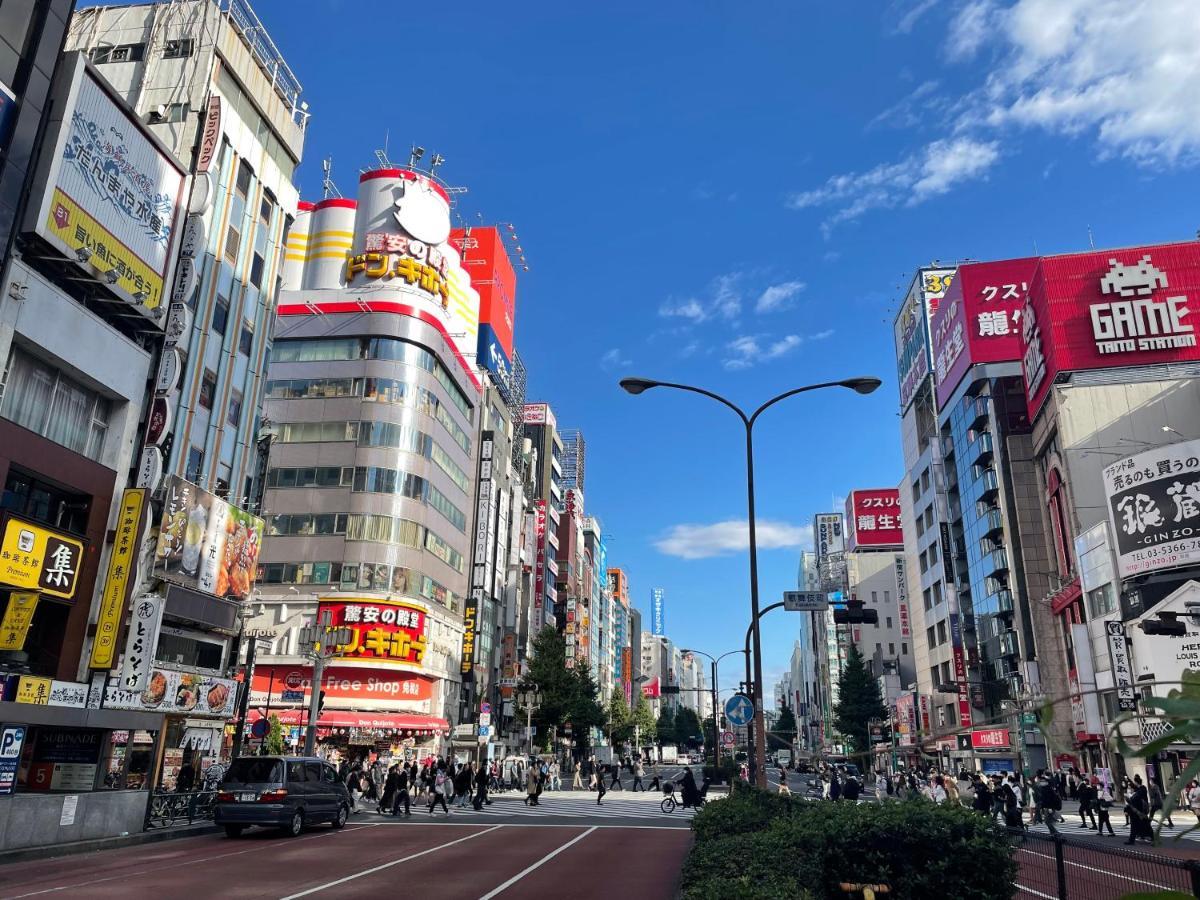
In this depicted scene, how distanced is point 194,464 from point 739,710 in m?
24.0

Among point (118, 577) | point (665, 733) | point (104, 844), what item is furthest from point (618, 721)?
point (104, 844)

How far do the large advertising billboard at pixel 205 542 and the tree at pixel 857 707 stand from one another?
6458cm

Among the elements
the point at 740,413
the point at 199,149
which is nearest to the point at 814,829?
the point at 740,413

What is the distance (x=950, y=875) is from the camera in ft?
27.9

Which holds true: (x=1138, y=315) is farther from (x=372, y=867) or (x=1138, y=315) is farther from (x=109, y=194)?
(x=109, y=194)

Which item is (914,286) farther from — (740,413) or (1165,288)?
(740,413)

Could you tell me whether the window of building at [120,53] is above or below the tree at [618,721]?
above

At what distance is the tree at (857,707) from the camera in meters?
82.2

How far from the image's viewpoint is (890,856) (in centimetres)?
879

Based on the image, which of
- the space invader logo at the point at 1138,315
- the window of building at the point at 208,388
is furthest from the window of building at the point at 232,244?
the space invader logo at the point at 1138,315

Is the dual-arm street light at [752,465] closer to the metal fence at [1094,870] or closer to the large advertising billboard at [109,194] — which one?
the metal fence at [1094,870]

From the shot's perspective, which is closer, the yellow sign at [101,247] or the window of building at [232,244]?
the yellow sign at [101,247]

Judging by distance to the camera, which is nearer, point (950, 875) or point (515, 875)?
point (950, 875)

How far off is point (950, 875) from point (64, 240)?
85.5 feet
